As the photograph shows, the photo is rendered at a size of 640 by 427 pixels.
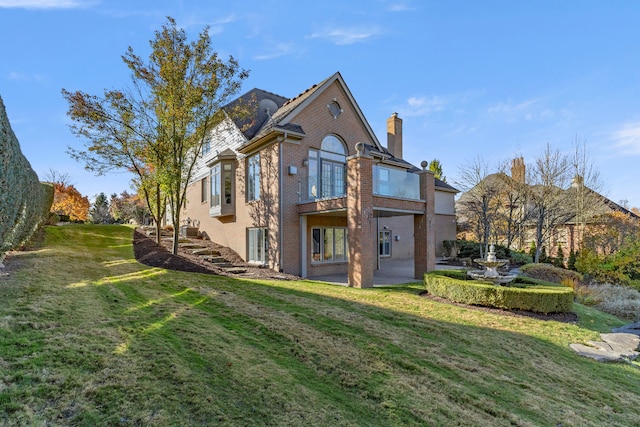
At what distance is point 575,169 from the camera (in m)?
21.0

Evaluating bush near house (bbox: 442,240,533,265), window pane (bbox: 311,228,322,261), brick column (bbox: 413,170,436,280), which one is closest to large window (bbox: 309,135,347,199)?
window pane (bbox: 311,228,322,261)

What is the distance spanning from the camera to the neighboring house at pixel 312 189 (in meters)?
11.9

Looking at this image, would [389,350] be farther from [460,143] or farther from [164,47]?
[460,143]

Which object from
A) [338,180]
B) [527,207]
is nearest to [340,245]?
[338,180]

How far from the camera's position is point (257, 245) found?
52.0 feet

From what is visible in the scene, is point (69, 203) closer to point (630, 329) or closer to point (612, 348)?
point (612, 348)

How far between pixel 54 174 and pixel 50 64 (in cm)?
2659

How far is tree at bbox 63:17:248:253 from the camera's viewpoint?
12.8 meters

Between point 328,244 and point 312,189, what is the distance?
2.86 metres

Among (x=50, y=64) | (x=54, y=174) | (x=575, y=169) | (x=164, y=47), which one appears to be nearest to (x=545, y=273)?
(x=575, y=169)

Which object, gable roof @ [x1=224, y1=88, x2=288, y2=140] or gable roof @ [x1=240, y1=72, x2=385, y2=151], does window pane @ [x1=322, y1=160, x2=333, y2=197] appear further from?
gable roof @ [x1=224, y1=88, x2=288, y2=140]

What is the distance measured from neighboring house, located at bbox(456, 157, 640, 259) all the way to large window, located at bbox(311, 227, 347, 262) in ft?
34.2

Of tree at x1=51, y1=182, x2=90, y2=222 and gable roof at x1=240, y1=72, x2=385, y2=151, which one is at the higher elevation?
gable roof at x1=240, y1=72, x2=385, y2=151

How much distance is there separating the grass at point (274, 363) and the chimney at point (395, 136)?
55.3 feet
